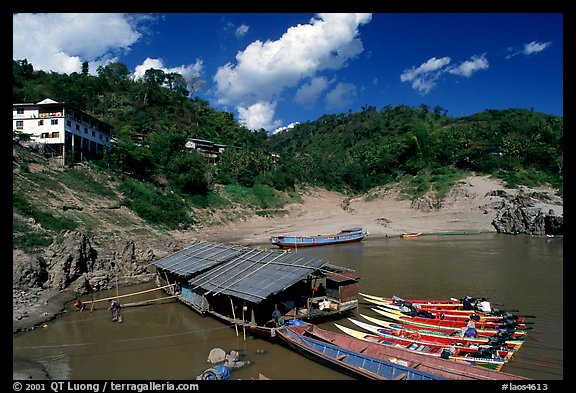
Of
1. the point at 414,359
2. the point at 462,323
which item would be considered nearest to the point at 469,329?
the point at 462,323

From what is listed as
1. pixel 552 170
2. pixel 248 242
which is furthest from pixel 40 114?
pixel 552 170

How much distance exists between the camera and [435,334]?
1528 centimetres

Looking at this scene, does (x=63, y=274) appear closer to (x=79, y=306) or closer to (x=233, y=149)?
(x=79, y=306)

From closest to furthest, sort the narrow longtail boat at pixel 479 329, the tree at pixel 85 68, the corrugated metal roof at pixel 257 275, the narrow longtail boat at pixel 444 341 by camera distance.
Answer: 1. the narrow longtail boat at pixel 444 341
2. the narrow longtail boat at pixel 479 329
3. the corrugated metal roof at pixel 257 275
4. the tree at pixel 85 68

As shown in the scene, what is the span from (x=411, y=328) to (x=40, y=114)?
1948 inches

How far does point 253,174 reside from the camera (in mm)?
71312

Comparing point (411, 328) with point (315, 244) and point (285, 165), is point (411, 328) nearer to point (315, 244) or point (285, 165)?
point (315, 244)

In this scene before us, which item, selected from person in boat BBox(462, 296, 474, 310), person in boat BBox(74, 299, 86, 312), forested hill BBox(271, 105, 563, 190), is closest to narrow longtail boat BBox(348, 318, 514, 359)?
person in boat BBox(462, 296, 474, 310)

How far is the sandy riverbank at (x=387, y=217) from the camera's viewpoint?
52125 millimetres

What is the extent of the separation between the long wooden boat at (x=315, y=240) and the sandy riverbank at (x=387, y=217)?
3.50 meters

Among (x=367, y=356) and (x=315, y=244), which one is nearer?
(x=367, y=356)

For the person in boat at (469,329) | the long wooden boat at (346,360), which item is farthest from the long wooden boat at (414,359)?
the person in boat at (469,329)

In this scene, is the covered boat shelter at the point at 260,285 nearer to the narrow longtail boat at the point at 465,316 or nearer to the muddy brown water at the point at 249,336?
the muddy brown water at the point at 249,336
